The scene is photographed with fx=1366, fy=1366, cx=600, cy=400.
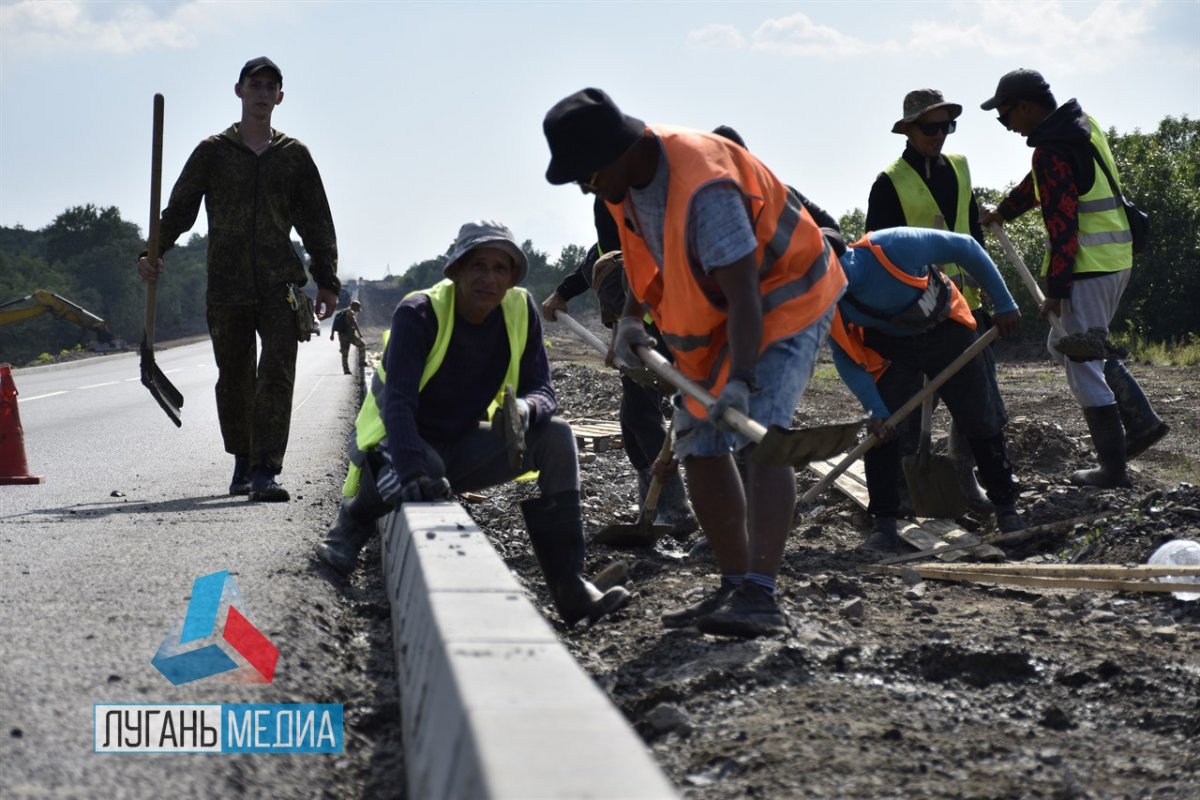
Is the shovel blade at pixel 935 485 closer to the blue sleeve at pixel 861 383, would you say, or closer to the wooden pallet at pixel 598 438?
the blue sleeve at pixel 861 383

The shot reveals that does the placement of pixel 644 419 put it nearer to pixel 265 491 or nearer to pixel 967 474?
pixel 967 474

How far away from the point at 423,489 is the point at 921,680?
1814 mm

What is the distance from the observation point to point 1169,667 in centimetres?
400

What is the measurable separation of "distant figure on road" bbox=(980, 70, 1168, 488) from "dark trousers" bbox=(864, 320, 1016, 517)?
0.87 metres

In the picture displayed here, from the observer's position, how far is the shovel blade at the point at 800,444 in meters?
4.11

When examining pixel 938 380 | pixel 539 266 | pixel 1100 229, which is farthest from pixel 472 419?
pixel 539 266

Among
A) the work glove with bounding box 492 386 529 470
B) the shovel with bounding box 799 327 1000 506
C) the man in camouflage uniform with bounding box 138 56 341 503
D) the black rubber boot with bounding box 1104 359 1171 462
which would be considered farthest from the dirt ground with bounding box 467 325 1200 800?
the man in camouflage uniform with bounding box 138 56 341 503

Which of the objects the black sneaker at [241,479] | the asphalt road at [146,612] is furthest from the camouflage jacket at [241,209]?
the asphalt road at [146,612]

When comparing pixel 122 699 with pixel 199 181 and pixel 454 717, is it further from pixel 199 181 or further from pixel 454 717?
pixel 199 181

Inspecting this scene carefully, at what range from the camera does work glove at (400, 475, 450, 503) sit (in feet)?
15.6

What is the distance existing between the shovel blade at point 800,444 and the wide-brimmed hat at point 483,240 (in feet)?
4.04

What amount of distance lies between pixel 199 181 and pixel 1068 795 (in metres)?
6.08

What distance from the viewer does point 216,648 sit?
3963mm

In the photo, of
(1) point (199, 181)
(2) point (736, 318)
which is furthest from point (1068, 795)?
(1) point (199, 181)
